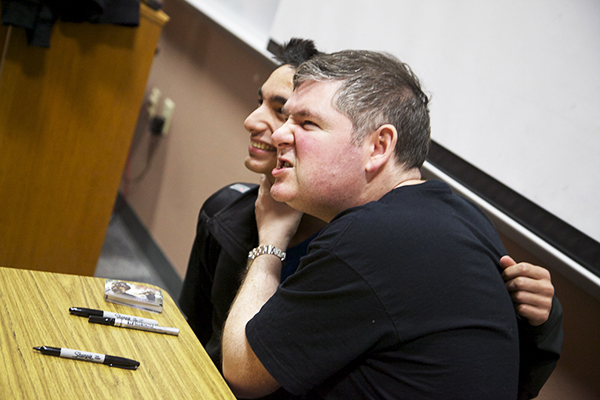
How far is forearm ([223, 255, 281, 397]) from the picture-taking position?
80 centimetres

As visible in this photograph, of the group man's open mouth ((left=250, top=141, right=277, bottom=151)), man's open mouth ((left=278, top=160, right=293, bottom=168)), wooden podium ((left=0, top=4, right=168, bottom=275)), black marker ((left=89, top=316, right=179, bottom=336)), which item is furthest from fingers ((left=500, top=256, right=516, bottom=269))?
wooden podium ((left=0, top=4, right=168, bottom=275))

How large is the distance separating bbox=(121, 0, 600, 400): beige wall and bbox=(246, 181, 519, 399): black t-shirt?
51.8 inches

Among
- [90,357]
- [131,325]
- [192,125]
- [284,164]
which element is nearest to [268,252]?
[284,164]

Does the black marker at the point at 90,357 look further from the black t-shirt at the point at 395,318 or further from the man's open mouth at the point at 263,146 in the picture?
the man's open mouth at the point at 263,146

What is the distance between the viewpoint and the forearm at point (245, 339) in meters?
0.80

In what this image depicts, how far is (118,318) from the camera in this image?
0.82 m

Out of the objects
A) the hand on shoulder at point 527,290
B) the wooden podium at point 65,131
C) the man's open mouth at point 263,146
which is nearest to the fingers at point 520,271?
the hand on shoulder at point 527,290

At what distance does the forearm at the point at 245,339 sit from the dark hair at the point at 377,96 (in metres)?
0.33

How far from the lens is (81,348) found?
73cm

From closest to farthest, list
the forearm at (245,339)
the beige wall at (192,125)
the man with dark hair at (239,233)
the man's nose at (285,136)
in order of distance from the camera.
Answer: the forearm at (245,339) < the man's nose at (285,136) < the man with dark hair at (239,233) < the beige wall at (192,125)

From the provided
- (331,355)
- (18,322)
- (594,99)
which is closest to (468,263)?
(331,355)

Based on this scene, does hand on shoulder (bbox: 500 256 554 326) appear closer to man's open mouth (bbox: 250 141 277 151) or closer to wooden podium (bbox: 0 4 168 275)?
man's open mouth (bbox: 250 141 277 151)

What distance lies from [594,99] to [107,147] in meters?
1.68

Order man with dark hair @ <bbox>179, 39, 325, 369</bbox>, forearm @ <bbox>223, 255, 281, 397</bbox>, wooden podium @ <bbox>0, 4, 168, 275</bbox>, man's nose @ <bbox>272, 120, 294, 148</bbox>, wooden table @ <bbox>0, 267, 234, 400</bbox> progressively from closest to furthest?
wooden table @ <bbox>0, 267, 234, 400</bbox> < forearm @ <bbox>223, 255, 281, 397</bbox> < man's nose @ <bbox>272, 120, 294, 148</bbox> < man with dark hair @ <bbox>179, 39, 325, 369</bbox> < wooden podium @ <bbox>0, 4, 168, 275</bbox>
